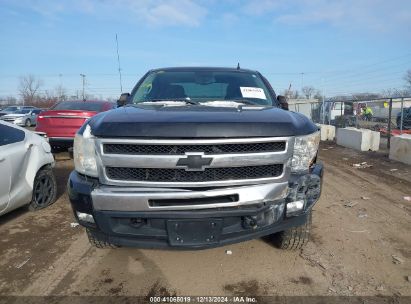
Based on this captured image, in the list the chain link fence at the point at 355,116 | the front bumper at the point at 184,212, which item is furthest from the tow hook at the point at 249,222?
the chain link fence at the point at 355,116

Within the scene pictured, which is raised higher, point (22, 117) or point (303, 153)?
point (303, 153)

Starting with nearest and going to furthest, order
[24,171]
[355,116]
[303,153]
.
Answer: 1. [303,153]
2. [24,171]
3. [355,116]

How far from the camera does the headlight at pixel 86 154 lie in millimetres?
2932

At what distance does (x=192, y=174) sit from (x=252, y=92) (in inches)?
74.3

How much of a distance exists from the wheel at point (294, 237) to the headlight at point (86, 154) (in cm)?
189

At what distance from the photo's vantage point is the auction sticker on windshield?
4.30 m

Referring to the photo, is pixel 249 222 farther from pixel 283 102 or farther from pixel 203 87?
pixel 203 87

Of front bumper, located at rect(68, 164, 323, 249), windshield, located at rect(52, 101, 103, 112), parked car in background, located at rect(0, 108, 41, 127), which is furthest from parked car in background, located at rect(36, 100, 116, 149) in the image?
parked car in background, located at rect(0, 108, 41, 127)

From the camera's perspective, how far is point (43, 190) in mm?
5590

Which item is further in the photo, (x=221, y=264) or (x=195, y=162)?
(x=221, y=264)

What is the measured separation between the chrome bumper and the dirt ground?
2.61ft

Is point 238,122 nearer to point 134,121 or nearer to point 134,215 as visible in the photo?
point 134,121

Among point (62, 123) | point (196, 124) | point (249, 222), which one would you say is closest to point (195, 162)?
point (196, 124)

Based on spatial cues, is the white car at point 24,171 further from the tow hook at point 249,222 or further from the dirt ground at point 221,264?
the tow hook at point 249,222
